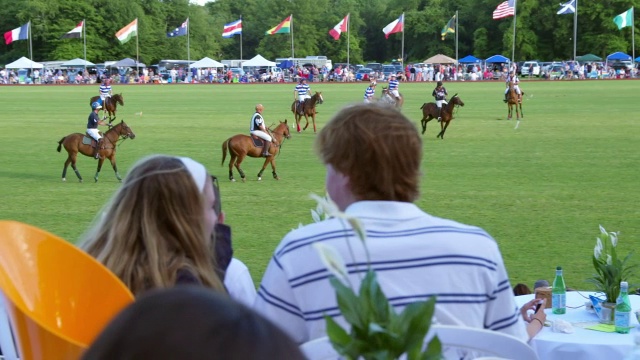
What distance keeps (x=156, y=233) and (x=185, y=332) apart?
6.66 ft

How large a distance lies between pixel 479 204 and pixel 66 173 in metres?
9.31

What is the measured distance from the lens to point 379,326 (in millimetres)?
1543

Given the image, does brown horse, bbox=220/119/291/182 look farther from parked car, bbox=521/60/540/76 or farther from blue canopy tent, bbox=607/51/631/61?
blue canopy tent, bbox=607/51/631/61

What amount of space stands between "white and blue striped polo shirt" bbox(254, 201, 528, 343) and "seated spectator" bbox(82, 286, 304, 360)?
169 centimetres

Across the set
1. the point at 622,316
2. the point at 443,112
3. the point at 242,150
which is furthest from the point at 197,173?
the point at 443,112

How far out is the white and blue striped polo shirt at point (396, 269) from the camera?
2.74 metres

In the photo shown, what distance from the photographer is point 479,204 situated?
1462cm

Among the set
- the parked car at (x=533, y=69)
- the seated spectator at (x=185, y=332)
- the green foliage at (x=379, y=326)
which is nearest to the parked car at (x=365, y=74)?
the parked car at (x=533, y=69)

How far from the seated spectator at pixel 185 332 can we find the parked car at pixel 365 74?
81708 mm

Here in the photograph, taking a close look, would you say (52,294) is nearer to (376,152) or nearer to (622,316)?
(376,152)

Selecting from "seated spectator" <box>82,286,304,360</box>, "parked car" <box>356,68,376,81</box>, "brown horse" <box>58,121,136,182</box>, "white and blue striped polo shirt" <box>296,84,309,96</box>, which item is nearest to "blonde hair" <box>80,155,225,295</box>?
"seated spectator" <box>82,286,304,360</box>

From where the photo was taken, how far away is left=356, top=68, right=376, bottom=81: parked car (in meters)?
83.6

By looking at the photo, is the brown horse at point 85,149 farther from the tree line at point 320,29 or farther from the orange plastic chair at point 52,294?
the tree line at point 320,29

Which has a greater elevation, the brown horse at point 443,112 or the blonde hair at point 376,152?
the blonde hair at point 376,152
